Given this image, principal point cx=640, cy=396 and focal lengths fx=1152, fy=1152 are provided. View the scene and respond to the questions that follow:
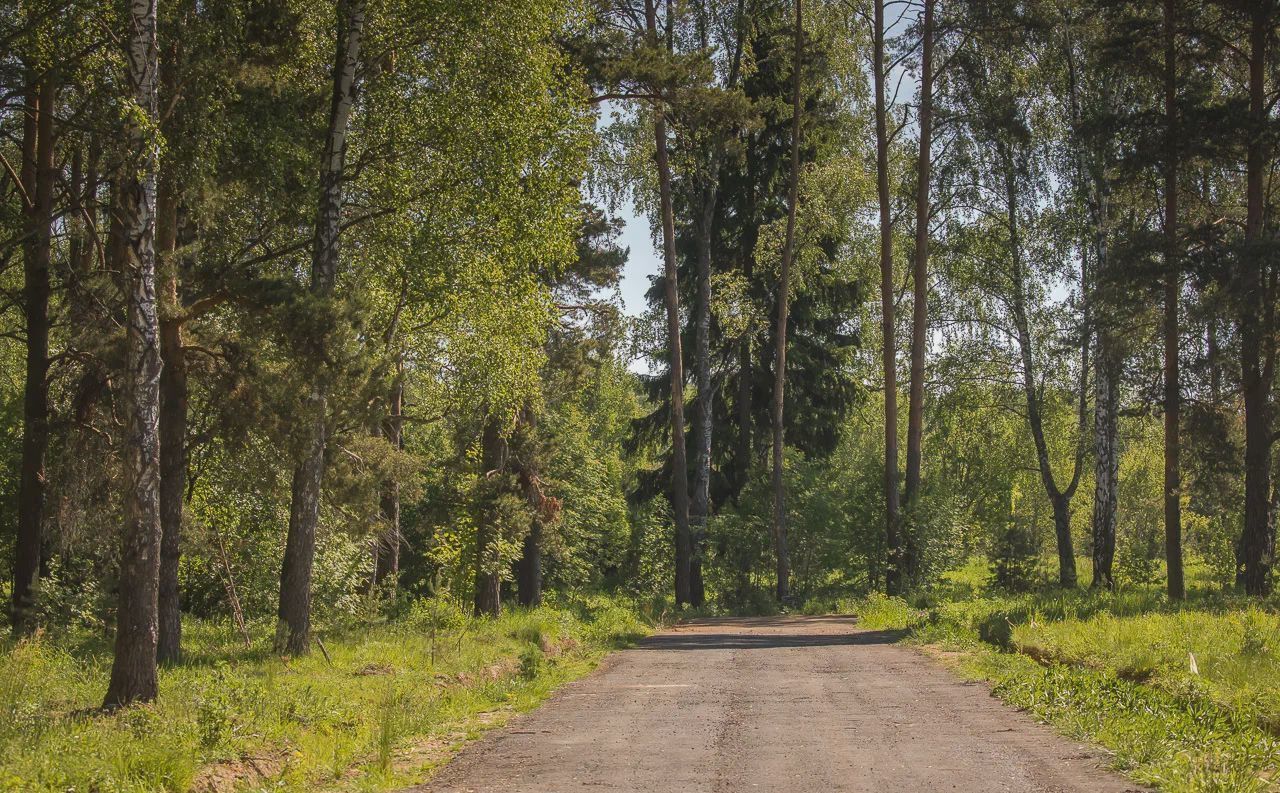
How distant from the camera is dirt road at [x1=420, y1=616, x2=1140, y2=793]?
816 cm

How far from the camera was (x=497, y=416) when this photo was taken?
22.2 meters

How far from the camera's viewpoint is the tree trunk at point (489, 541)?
21.4 metres

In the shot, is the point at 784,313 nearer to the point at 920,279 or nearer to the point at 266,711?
the point at 920,279

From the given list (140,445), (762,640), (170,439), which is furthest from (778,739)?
(762,640)

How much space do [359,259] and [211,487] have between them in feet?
14.2

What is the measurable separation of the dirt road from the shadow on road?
3.91 meters

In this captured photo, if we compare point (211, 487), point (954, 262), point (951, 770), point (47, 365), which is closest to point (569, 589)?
point (954, 262)

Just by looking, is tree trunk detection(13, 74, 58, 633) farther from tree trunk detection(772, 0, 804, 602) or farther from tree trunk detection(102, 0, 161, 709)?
tree trunk detection(772, 0, 804, 602)

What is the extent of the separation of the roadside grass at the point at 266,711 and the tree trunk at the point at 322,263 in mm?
698

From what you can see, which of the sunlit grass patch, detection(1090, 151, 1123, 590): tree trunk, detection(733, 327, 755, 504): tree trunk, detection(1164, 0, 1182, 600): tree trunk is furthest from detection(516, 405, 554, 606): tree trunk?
detection(1090, 151, 1123, 590): tree trunk

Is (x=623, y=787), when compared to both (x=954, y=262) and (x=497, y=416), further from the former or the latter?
(x=954, y=262)

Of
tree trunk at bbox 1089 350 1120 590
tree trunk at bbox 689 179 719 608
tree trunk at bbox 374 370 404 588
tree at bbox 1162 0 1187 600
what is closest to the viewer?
tree trunk at bbox 374 370 404 588

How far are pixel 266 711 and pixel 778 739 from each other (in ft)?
15.0

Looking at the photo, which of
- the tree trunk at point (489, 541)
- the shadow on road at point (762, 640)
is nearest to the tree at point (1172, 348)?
the shadow on road at point (762, 640)
